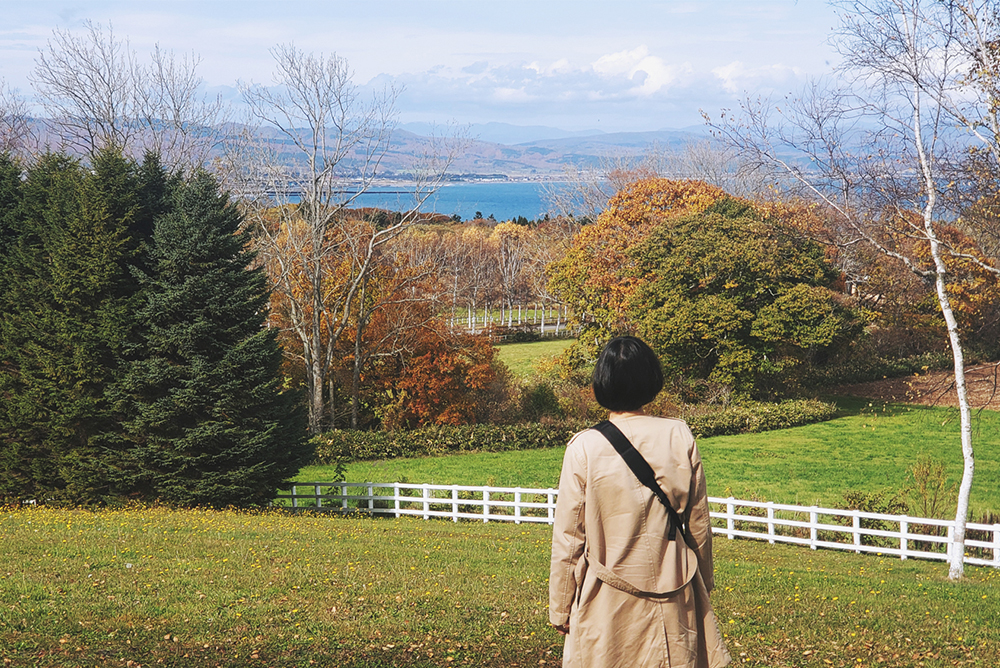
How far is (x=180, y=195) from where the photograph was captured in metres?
18.0

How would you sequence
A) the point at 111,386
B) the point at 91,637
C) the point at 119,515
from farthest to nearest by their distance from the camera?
→ the point at 111,386 < the point at 119,515 < the point at 91,637

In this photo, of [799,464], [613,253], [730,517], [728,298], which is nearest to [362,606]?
[730,517]

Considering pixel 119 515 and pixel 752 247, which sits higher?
pixel 752 247

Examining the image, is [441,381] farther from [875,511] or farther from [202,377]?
[875,511]

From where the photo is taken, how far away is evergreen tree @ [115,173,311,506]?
1725 cm

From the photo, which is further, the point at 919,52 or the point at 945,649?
the point at 919,52

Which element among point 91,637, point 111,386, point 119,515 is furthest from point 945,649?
point 111,386

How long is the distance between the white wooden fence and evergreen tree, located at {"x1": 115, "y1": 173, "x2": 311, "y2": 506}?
2.56 m

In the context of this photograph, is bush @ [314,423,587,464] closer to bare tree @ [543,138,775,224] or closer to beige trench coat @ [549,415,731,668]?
beige trench coat @ [549,415,731,668]

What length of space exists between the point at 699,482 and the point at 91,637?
563cm

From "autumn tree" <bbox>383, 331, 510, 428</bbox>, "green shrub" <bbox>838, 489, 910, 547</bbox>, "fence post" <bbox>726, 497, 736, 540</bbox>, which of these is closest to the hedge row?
"autumn tree" <bbox>383, 331, 510, 428</bbox>

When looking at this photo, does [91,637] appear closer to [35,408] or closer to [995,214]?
[995,214]

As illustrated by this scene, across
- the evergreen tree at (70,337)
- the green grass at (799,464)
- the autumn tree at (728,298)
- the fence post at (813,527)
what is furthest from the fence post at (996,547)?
the autumn tree at (728,298)

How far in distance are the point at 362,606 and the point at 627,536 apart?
4972mm
